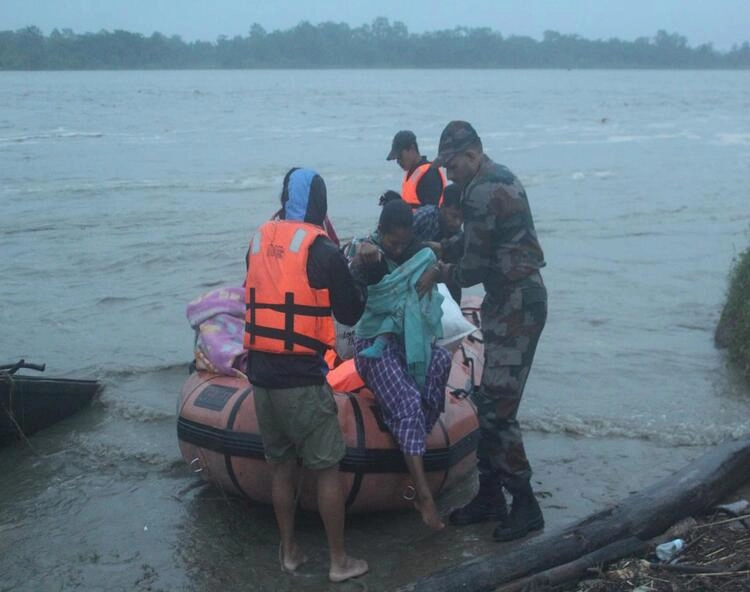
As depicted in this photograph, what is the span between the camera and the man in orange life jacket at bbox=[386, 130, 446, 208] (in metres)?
7.55

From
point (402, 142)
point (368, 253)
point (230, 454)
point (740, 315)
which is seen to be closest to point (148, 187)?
point (402, 142)

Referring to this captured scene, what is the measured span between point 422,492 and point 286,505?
0.72 meters

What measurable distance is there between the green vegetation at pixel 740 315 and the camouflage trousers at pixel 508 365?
412cm

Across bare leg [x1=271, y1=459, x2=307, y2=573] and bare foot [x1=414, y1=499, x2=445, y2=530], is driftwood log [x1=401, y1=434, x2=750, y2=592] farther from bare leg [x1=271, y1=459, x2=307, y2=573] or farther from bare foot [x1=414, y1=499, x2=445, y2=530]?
bare leg [x1=271, y1=459, x2=307, y2=573]

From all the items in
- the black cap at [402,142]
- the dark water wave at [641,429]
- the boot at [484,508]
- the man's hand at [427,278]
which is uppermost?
the black cap at [402,142]

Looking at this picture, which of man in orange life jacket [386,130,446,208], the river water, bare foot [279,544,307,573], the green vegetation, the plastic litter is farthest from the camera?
the green vegetation

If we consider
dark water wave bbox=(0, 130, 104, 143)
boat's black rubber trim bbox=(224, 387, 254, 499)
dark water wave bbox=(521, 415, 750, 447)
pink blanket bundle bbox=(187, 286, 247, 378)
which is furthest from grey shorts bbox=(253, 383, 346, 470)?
dark water wave bbox=(0, 130, 104, 143)

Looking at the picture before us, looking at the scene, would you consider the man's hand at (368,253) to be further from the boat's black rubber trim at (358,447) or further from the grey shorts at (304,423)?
the boat's black rubber trim at (358,447)

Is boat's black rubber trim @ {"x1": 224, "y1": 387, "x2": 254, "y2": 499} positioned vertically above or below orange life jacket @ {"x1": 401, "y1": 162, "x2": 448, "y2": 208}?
below

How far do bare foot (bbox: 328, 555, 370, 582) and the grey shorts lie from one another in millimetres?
586

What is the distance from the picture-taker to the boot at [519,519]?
17.2ft

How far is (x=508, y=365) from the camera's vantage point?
495 cm

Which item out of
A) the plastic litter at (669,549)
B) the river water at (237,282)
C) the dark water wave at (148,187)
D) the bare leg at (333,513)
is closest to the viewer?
the plastic litter at (669,549)

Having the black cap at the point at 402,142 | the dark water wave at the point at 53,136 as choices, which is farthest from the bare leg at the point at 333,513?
the dark water wave at the point at 53,136
